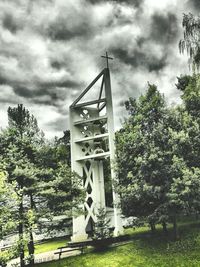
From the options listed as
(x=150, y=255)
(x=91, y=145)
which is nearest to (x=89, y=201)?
(x=91, y=145)

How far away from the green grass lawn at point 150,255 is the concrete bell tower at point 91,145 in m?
5.15

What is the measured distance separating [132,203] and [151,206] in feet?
3.99

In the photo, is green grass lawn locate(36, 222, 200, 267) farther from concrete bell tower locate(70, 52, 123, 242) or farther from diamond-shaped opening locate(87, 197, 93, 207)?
diamond-shaped opening locate(87, 197, 93, 207)

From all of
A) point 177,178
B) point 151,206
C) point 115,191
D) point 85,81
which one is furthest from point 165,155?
point 85,81

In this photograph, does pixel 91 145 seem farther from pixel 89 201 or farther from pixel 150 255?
pixel 150 255

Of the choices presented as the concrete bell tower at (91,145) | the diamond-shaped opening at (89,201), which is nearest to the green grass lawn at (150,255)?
the concrete bell tower at (91,145)

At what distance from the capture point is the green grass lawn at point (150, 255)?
50.9 ft

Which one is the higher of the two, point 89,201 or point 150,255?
point 89,201

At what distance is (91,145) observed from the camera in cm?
2622

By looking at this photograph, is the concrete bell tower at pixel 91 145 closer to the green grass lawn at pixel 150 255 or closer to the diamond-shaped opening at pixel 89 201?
the diamond-shaped opening at pixel 89 201

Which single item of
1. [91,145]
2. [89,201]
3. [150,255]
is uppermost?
[91,145]

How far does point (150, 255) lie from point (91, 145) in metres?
12.0

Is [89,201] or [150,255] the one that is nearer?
[150,255]

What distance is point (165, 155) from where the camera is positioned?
57.9ft
